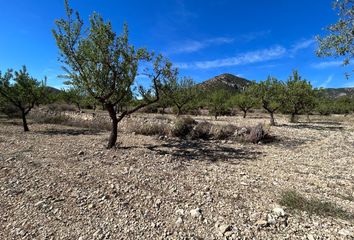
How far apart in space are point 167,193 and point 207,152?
6.45 m

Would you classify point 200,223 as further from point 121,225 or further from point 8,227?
point 8,227

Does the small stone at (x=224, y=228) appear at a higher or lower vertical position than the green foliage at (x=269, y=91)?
lower

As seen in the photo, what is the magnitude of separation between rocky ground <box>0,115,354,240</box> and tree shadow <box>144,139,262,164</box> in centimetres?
12

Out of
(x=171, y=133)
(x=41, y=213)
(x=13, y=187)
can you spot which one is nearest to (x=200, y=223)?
(x=41, y=213)

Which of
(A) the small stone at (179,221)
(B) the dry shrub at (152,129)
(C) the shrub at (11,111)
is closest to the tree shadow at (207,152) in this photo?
(B) the dry shrub at (152,129)

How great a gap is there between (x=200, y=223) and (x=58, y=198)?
462cm

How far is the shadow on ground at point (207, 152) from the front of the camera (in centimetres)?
1215

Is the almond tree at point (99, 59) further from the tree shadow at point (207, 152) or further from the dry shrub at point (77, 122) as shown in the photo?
the dry shrub at point (77, 122)

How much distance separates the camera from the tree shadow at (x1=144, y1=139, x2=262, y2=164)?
A: 12102 mm

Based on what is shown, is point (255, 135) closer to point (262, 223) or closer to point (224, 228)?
point (262, 223)

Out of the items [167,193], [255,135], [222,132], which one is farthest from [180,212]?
[222,132]

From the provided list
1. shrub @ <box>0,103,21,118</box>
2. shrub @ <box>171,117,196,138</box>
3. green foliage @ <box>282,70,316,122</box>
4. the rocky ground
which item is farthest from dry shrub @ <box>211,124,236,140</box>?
shrub @ <box>0,103,21,118</box>

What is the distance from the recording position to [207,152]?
1344 cm

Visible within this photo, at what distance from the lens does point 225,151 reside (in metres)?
13.7
